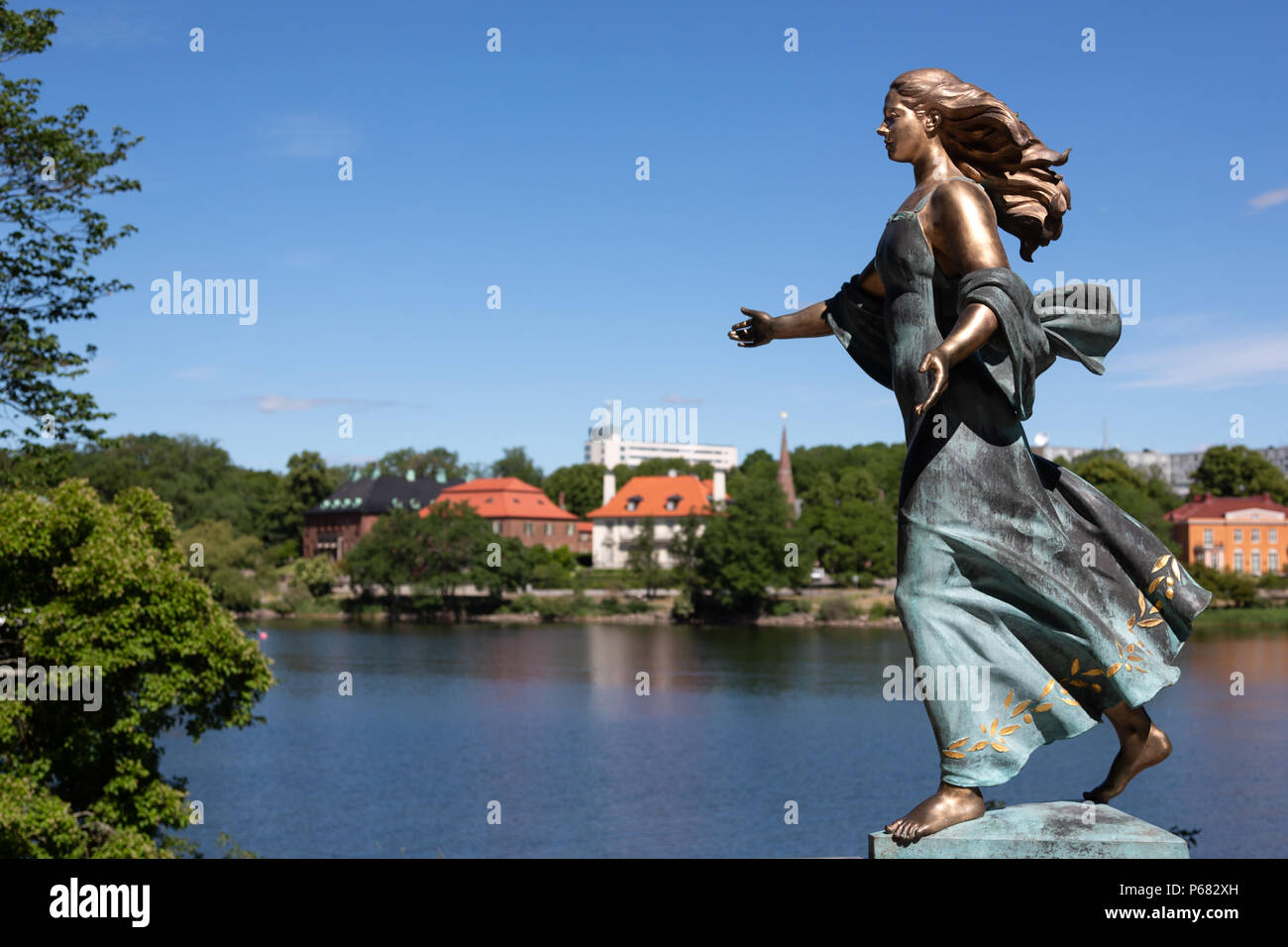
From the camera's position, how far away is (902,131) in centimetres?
543

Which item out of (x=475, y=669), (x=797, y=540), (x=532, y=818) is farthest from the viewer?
(x=797, y=540)

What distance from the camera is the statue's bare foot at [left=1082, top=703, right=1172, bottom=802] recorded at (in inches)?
205

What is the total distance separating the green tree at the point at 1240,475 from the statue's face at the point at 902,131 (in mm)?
91409

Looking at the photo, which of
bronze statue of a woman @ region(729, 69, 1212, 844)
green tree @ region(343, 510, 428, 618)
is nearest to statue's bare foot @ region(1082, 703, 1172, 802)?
bronze statue of a woman @ region(729, 69, 1212, 844)

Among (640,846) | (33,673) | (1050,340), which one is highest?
(1050,340)

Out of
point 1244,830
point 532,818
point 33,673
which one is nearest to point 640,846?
point 532,818

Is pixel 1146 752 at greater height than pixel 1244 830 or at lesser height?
greater

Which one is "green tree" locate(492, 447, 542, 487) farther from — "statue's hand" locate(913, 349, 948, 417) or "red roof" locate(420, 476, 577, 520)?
"statue's hand" locate(913, 349, 948, 417)

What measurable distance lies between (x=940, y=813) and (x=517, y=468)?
127016 millimetres

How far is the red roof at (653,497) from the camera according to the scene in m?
104
